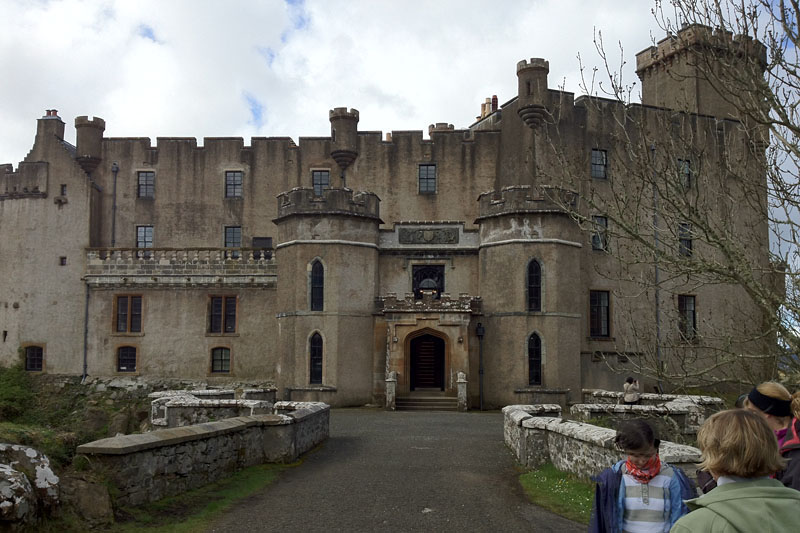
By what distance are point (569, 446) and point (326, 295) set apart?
53.0ft

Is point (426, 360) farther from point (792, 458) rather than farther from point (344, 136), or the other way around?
point (792, 458)

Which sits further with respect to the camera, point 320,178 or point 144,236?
point 144,236

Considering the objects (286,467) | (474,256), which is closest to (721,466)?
(286,467)

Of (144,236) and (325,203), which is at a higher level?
(325,203)

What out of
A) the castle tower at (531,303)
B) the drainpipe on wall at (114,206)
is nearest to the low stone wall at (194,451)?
the castle tower at (531,303)

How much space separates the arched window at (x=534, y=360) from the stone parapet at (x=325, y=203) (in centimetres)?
794

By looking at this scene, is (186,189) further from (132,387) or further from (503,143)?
(503,143)

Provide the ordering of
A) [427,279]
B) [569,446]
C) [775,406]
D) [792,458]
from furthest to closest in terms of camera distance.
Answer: [427,279] < [569,446] < [775,406] < [792,458]

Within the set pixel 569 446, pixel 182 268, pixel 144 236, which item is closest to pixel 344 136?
pixel 182 268

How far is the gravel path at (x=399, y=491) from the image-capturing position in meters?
9.41

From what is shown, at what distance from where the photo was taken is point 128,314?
31.4 metres

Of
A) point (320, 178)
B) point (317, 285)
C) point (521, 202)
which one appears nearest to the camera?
point (521, 202)

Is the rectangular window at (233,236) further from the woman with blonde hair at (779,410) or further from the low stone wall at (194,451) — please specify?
the woman with blonde hair at (779,410)

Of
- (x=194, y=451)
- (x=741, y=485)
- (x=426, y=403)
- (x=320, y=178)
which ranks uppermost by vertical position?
(x=320, y=178)
